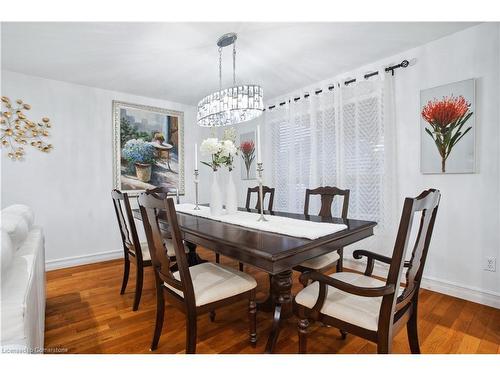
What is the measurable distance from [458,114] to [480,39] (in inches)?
24.0

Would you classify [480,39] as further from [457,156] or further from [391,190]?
[391,190]

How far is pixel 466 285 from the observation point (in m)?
2.17

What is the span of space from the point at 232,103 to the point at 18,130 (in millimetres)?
2530

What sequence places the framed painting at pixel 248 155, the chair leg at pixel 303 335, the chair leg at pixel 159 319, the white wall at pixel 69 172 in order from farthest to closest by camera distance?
the framed painting at pixel 248 155, the white wall at pixel 69 172, the chair leg at pixel 159 319, the chair leg at pixel 303 335

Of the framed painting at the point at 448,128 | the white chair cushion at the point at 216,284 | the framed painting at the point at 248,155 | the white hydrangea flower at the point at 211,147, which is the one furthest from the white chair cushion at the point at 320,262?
the framed painting at the point at 248,155

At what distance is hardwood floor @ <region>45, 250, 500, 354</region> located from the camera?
1561 mm

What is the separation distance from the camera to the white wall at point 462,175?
202 centimetres

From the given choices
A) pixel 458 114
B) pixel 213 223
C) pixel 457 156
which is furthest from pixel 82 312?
pixel 458 114

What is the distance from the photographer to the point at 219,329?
1.77m

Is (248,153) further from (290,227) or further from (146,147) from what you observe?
(290,227)

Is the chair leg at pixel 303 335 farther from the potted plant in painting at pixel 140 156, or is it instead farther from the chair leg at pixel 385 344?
the potted plant in painting at pixel 140 156

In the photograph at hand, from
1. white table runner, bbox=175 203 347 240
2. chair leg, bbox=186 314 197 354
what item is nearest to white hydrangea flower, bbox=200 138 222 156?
white table runner, bbox=175 203 347 240

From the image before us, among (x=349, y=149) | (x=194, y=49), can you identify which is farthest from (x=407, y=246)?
(x=194, y=49)

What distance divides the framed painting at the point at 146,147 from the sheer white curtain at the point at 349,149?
1.68 meters
